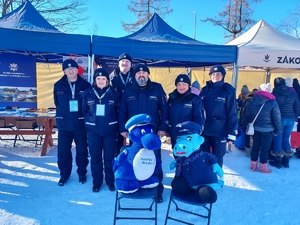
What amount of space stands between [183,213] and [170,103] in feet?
3.90

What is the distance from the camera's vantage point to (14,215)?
223 centimetres

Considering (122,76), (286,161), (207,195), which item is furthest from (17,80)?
(286,161)

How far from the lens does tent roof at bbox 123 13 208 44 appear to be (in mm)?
4141

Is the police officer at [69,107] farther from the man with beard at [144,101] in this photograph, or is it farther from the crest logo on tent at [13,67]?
the crest logo on tent at [13,67]

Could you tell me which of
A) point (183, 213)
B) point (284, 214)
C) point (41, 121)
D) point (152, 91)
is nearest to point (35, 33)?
point (41, 121)

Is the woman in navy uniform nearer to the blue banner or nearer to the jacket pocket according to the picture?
the jacket pocket

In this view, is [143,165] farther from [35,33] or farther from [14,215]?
[35,33]

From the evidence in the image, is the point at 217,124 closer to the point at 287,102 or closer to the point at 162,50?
the point at 162,50

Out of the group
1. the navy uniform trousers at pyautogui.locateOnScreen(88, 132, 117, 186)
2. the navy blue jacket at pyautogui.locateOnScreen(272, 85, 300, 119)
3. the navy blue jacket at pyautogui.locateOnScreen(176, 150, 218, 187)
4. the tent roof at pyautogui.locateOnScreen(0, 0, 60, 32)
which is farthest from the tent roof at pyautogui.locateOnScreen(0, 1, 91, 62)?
the navy blue jacket at pyautogui.locateOnScreen(272, 85, 300, 119)

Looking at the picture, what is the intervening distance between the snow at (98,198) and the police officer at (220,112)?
24.5 inches

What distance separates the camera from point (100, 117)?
2531 millimetres

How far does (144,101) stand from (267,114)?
78.8 inches

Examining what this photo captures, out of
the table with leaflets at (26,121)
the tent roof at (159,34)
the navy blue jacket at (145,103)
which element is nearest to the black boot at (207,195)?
the navy blue jacket at (145,103)

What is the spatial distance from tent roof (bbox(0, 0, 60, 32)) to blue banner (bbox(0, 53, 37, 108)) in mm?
726
